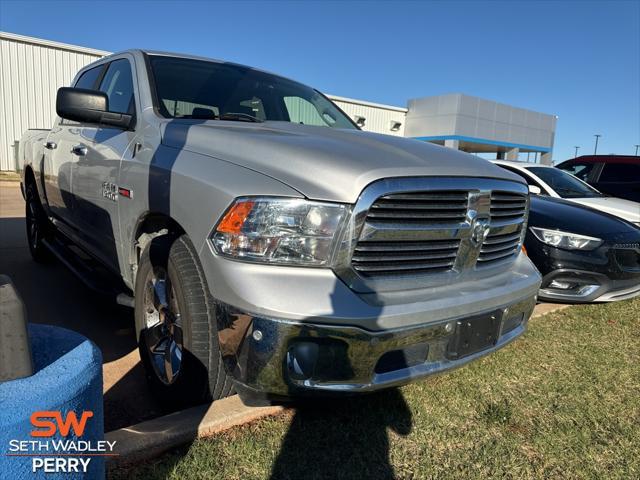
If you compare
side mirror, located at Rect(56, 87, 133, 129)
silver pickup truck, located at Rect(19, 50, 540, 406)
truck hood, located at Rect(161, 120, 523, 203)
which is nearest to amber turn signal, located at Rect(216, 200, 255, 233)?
silver pickup truck, located at Rect(19, 50, 540, 406)

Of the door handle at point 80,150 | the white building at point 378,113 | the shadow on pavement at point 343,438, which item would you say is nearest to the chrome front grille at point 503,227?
the shadow on pavement at point 343,438

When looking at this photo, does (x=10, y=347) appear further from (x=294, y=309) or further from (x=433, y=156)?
(x=433, y=156)

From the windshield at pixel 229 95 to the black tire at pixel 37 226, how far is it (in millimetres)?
2783

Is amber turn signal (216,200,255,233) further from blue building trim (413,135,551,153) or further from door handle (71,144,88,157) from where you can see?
blue building trim (413,135,551,153)

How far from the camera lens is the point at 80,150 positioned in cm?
354

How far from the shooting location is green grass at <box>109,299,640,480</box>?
2119 mm

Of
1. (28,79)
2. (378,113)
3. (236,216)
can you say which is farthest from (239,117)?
(378,113)

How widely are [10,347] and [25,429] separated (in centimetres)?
22

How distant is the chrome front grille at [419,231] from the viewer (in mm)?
1920

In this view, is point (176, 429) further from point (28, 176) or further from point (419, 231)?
point (28, 176)

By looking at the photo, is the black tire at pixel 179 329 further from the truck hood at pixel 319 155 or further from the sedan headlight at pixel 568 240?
the sedan headlight at pixel 568 240

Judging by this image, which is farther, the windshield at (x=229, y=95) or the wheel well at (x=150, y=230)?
the windshield at (x=229, y=95)

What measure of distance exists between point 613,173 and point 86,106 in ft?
34.0

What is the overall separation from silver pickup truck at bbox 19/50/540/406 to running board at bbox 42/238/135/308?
0.45 ft
